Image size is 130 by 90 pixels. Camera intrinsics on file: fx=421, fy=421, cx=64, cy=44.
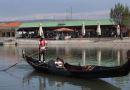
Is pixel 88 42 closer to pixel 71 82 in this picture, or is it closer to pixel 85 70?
pixel 71 82

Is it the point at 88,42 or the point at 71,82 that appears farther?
the point at 88,42

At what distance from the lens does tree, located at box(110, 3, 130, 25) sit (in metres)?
78.1

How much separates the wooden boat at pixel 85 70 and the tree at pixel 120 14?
54.6 meters

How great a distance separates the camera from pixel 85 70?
19875 mm

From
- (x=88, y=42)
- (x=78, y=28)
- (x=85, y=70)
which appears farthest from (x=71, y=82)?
(x=78, y=28)

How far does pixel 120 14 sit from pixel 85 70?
6343 cm

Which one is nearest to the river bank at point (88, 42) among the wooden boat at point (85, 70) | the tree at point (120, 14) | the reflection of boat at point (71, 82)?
the tree at point (120, 14)

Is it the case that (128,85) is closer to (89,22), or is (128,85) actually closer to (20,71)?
(20,71)

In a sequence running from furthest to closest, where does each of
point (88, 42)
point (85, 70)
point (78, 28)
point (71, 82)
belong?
point (78, 28)
point (88, 42)
point (71, 82)
point (85, 70)

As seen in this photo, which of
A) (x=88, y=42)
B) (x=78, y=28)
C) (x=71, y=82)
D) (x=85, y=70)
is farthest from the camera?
(x=78, y=28)

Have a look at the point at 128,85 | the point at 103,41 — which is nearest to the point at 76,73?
the point at 128,85

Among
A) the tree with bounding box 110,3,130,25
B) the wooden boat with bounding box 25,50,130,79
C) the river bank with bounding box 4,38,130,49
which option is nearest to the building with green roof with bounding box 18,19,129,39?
the tree with bounding box 110,3,130,25

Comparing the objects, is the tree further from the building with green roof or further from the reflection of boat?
the reflection of boat

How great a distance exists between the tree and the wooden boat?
54.6 metres
